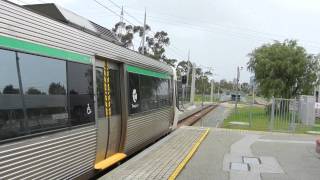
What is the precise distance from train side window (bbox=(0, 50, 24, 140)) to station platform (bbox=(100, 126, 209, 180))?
11.4 ft

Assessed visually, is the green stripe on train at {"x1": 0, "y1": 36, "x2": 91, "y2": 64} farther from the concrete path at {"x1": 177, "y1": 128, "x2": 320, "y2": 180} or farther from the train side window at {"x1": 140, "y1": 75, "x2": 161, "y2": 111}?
the train side window at {"x1": 140, "y1": 75, "x2": 161, "y2": 111}

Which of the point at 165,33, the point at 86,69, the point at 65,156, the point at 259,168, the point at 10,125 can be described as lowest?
the point at 259,168

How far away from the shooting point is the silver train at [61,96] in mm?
6812

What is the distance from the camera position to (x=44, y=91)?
310 inches

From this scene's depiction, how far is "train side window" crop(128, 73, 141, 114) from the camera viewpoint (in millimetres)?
12812

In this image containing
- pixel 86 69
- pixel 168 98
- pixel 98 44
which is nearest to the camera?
pixel 86 69

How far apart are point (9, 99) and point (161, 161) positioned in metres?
6.30

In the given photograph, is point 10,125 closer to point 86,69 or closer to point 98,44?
point 86,69

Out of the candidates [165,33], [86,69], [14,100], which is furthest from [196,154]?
[165,33]

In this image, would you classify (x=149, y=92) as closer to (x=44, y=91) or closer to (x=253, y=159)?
(x=253, y=159)

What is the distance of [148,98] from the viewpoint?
15.3m

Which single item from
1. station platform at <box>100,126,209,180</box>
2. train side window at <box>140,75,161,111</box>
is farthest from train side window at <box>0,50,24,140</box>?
train side window at <box>140,75,161,111</box>

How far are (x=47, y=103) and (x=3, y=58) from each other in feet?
4.94

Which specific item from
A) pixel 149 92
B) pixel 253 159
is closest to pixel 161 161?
pixel 253 159
